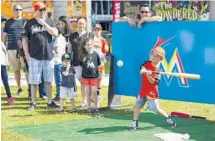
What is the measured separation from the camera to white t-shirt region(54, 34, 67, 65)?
10.4 meters

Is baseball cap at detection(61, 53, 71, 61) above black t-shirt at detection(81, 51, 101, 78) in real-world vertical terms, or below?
above

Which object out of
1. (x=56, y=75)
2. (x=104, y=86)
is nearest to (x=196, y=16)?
(x=104, y=86)

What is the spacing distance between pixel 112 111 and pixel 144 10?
2076mm

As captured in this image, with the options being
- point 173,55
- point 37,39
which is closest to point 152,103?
point 173,55

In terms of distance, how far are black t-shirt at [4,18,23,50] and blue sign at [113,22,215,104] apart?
251 centimetres

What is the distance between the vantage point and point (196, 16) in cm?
3356

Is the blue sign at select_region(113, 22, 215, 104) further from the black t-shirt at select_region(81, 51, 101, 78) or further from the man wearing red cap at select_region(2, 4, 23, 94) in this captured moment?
the man wearing red cap at select_region(2, 4, 23, 94)

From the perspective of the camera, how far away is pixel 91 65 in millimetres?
9570

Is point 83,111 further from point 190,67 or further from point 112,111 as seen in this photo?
point 190,67

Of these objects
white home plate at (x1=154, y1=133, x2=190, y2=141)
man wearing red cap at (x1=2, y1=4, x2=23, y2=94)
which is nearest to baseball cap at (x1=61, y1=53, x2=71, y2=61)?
man wearing red cap at (x1=2, y1=4, x2=23, y2=94)

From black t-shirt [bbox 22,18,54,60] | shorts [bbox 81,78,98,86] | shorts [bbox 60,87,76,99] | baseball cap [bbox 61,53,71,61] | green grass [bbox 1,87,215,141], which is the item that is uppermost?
black t-shirt [bbox 22,18,54,60]

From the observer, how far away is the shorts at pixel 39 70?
32.5 ft

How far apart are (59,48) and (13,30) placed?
5.47 feet

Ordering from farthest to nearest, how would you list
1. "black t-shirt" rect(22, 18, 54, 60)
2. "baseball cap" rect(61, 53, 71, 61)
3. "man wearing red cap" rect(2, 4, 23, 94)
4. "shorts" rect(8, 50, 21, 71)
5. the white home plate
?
1. "shorts" rect(8, 50, 21, 71)
2. "man wearing red cap" rect(2, 4, 23, 94)
3. "black t-shirt" rect(22, 18, 54, 60)
4. "baseball cap" rect(61, 53, 71, 61)
5. the white home plate
